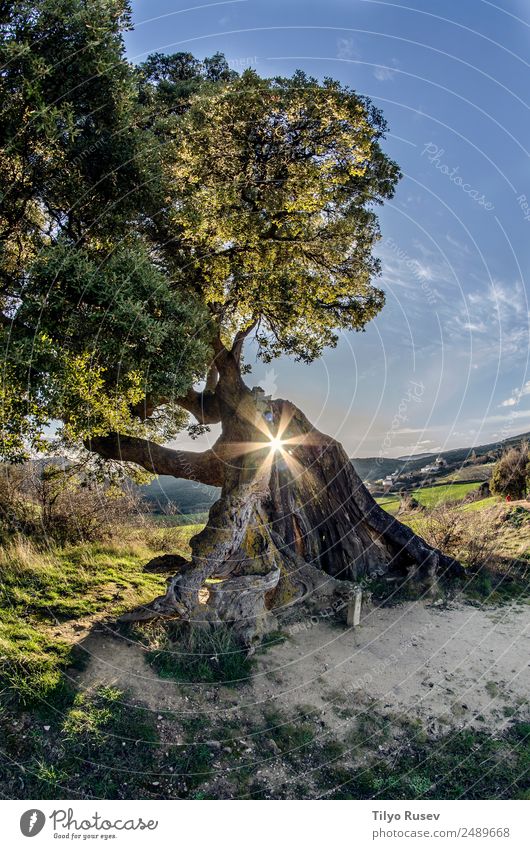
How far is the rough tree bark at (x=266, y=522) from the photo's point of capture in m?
13.2

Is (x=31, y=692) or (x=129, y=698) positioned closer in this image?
(x=31, y=692)

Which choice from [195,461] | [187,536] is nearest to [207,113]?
[195,461]

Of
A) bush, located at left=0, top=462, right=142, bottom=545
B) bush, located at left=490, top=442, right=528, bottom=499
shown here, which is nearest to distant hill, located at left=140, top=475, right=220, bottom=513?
bush, located at left=0, top=462, right=142, bottom=545

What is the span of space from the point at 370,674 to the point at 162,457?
32.8 ft

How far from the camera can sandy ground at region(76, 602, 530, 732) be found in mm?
10102

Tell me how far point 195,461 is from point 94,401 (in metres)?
7.08

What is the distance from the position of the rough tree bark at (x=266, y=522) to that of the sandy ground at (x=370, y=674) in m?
1.45

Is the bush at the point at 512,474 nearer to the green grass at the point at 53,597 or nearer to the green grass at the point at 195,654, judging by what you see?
the green grass at the point at 53,597

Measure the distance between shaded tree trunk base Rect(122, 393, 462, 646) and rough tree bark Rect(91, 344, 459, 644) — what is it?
0.04 m

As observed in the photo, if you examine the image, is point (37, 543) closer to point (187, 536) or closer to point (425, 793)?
point (187, 536)

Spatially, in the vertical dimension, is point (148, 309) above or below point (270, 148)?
below

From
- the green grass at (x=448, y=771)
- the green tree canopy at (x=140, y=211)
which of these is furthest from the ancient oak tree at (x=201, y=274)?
the green grass at (x=448, y=771)

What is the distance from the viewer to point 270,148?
1302 cm

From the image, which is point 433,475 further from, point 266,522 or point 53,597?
point 53,597
